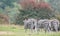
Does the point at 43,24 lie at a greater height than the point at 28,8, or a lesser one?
lesser

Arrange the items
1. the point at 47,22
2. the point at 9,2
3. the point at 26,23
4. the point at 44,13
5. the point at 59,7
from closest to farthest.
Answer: the point at 47,22 → the point at 26,23 → the point at 44,13 → the point at 59,7 → the point at 9,2

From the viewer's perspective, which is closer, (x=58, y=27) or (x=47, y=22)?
(x=47, y=22)

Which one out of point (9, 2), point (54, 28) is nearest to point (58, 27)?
point (54, 28)

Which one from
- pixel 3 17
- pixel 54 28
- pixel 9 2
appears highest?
pixel 9 2

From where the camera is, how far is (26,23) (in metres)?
24.9

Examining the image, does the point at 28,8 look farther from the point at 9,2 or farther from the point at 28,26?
the point at 9,2

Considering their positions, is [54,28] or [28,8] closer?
[54,28]

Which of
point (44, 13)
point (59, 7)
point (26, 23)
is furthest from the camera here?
point (59, 7)

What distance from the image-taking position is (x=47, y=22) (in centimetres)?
2302

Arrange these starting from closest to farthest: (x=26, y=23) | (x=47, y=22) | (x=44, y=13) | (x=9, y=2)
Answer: (x=47, y=22)
(x=26, y=23)
(x=44, y=13)
(x=9, y=2)

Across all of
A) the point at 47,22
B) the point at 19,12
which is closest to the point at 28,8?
the point at 19,12

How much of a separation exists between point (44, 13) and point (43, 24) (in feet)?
42.0

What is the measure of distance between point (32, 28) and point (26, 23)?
1426mm

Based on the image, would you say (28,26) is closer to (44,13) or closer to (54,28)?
(54,28)
